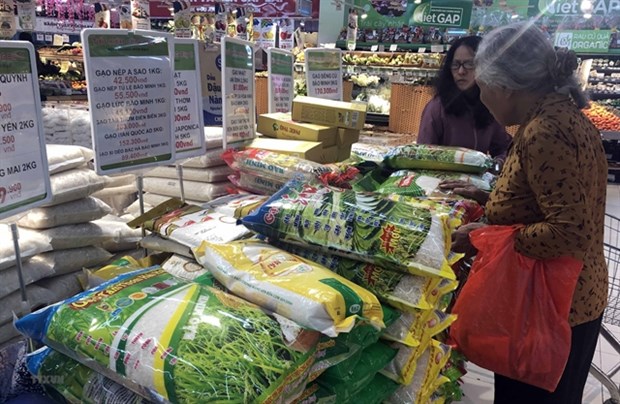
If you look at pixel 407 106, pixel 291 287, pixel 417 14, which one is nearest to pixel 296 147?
pixel 291 287

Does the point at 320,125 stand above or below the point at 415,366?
above

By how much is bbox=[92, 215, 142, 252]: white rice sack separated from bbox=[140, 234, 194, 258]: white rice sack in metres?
0.23

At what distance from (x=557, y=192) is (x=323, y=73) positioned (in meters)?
2.10

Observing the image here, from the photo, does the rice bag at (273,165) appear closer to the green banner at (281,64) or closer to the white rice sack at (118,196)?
the white rice sack at (118,196)

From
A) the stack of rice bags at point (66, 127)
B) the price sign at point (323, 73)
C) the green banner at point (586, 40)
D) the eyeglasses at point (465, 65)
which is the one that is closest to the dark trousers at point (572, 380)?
the eyeglasses at point (465, 65)

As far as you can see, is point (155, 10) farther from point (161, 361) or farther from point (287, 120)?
point (161, 361)

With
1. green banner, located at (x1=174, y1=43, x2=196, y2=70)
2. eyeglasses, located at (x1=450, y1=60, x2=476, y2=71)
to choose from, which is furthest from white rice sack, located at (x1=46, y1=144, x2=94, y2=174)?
eyeglasses, located at (x1=450, y1=60, x2=476, y2=71)

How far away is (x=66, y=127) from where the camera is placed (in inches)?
111

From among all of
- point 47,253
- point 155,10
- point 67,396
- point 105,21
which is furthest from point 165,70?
point 155,10

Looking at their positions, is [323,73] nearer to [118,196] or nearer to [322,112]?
[322,112]

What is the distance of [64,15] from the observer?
7367mm

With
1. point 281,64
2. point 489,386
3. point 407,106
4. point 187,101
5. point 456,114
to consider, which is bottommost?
point 489,386

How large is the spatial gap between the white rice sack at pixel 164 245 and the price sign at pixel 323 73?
1777 millimetres

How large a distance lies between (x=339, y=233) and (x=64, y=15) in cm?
772
